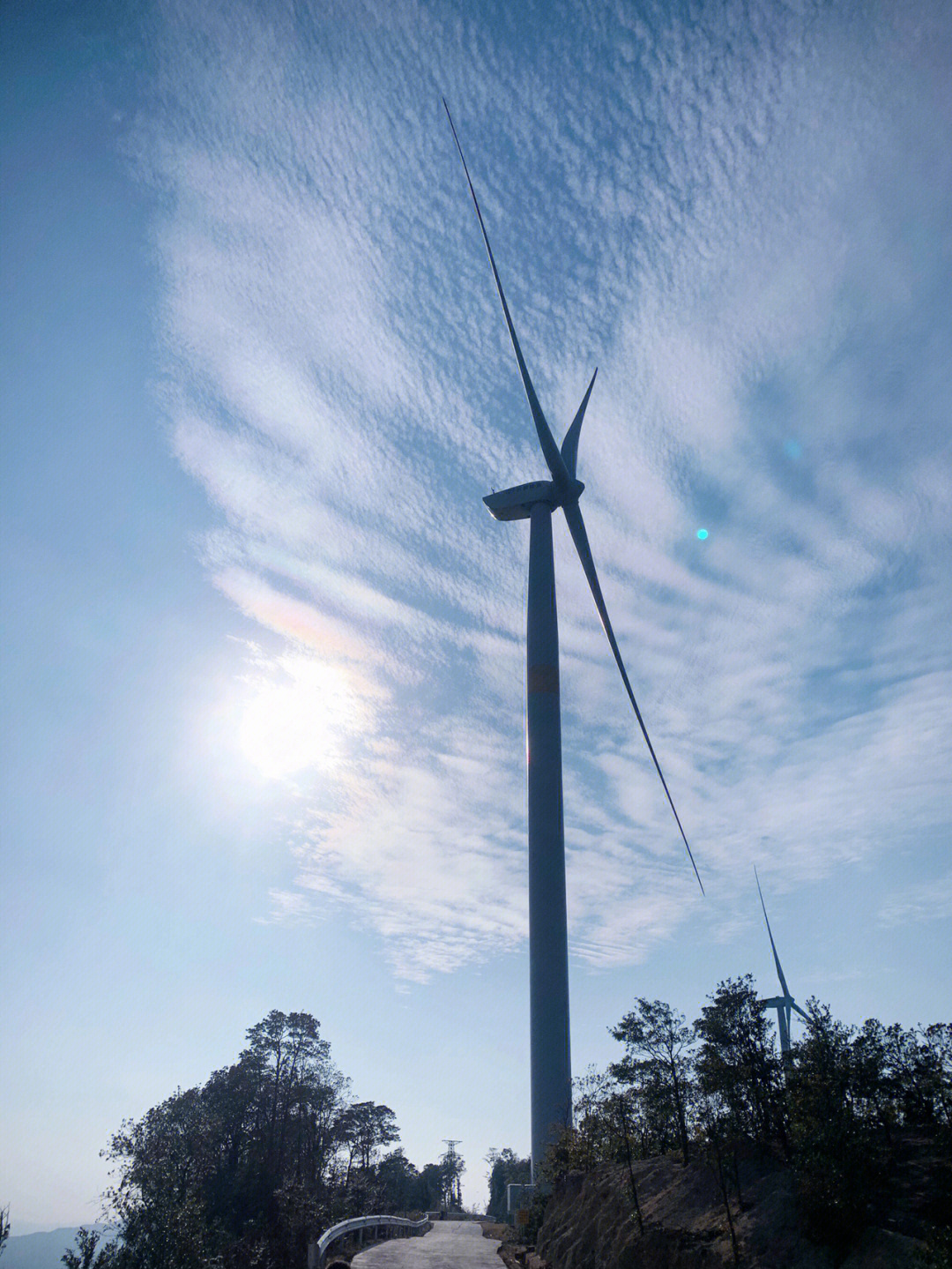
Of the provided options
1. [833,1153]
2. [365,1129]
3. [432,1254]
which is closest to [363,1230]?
[432,1254]

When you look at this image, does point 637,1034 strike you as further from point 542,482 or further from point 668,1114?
point 542,482

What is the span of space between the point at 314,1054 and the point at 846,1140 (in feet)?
307

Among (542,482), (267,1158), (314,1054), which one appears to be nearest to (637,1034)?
(542,482)

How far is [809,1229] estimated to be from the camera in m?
21.8

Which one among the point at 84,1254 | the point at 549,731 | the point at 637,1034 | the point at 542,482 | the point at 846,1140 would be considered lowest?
the point at 84,1254

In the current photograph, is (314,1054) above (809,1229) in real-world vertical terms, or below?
above

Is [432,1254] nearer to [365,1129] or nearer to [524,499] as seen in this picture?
[524,499]

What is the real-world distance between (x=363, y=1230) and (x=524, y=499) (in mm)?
51796

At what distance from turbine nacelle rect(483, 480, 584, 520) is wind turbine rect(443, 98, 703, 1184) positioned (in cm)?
8

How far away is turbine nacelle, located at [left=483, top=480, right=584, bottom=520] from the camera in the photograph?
6650cm

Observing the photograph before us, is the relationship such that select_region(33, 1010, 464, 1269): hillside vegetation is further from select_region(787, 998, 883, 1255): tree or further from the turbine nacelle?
the turbine nacelle

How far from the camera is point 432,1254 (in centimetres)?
4019

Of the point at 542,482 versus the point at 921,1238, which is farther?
the point at 542,482

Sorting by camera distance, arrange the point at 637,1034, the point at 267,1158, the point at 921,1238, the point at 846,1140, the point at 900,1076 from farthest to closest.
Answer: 1. the point at 267,1158
2. the point at 637,1034
3. the point at 900,1076
4. the point at 846,1140
5. the point at 921,1238
